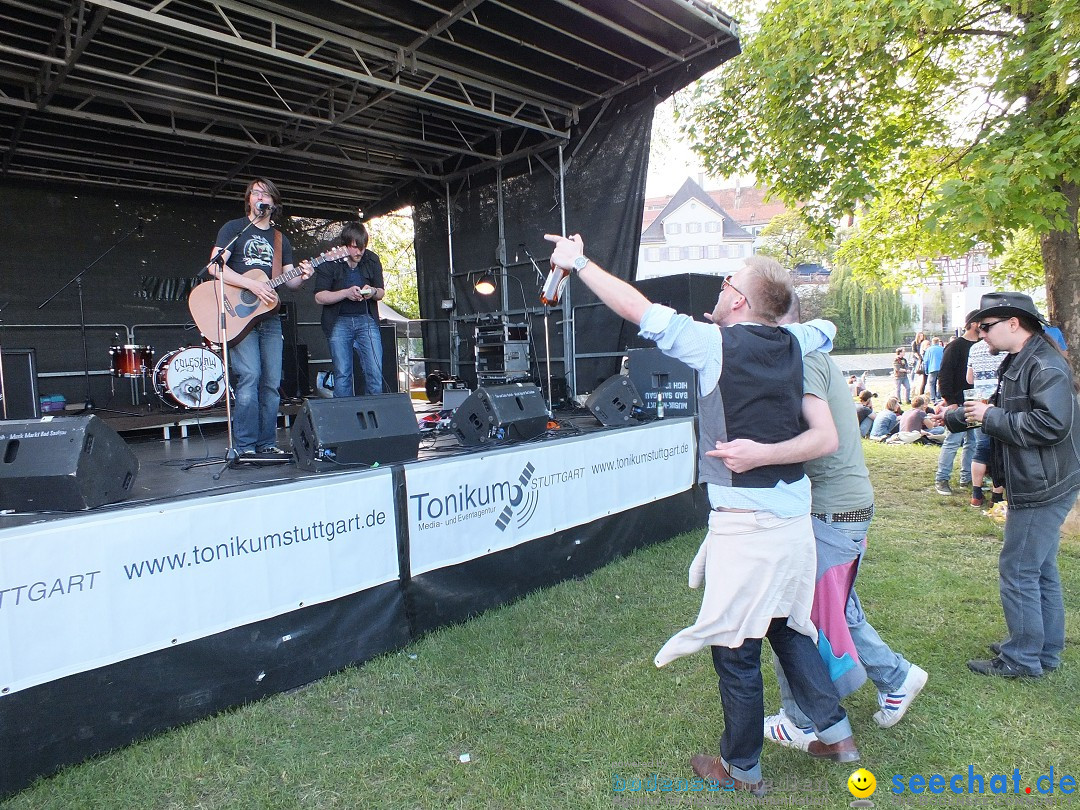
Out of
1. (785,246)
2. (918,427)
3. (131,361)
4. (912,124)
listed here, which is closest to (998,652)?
(912,124)

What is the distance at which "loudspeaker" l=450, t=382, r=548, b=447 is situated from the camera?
4.52 m

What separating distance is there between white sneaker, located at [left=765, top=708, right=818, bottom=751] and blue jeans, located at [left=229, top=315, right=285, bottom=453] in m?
3.66

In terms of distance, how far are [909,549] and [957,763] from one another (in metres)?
2.85

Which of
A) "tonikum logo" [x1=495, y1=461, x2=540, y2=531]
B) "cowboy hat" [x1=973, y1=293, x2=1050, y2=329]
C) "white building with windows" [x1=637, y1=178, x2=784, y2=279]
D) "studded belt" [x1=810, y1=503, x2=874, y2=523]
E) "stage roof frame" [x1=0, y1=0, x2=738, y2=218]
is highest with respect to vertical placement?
"white building with windows" [x1=637, y1=178, x2=784, y2=279]

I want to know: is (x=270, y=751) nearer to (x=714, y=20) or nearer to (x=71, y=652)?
(x=71, y=652)

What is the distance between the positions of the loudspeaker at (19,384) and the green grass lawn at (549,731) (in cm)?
609

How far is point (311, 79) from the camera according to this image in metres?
7.38

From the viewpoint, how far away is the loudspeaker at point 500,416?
14.8 ft

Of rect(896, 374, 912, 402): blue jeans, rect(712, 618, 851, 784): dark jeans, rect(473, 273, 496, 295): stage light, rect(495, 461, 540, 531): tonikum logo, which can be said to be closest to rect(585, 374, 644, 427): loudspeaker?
rect(495, 461, 540, 531): tonikum logo

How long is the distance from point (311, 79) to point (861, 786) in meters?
8.20

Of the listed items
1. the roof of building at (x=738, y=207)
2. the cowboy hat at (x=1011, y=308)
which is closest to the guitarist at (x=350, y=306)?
the cowboy hat at (x=1011, y=308)

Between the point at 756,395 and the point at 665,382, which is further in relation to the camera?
the point at 665,382

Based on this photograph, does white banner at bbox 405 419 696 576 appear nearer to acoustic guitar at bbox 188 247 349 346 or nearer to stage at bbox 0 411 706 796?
stage at bbox 0 411 706 796

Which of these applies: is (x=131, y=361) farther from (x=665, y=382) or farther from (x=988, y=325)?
(x=988, y=325)
